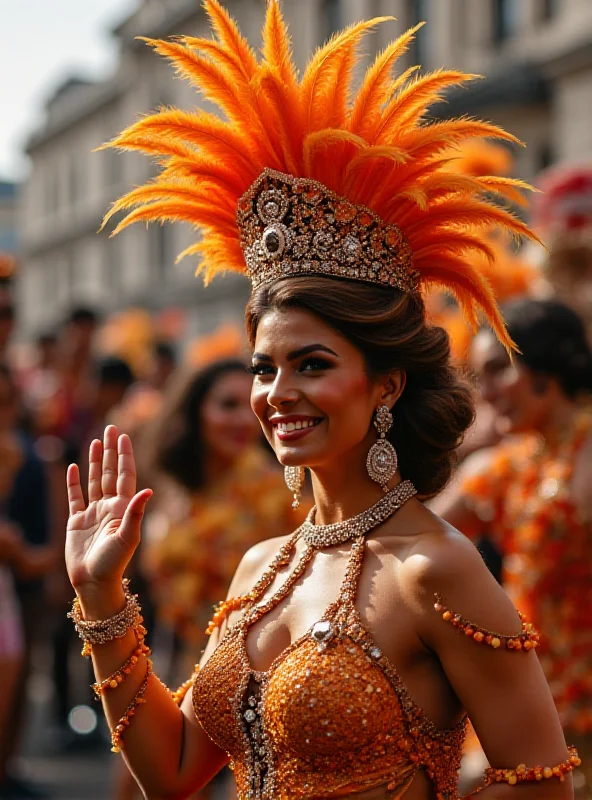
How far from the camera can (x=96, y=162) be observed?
44906mm

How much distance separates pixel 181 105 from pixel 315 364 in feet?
109

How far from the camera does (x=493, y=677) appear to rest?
7.34 feet

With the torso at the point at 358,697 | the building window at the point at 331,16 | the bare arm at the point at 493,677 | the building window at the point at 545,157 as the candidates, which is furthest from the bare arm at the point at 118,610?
the building window at the point at 331,16

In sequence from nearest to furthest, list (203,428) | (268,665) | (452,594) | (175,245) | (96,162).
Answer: (452,594) < (268,665) < (203,428) < (175,245) < (96,162)

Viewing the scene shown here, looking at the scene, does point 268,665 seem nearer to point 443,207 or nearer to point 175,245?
point 443,207

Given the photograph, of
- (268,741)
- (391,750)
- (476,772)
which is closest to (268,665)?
(268,741)

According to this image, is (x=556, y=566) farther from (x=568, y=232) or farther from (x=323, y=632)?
(x=568, y=232)

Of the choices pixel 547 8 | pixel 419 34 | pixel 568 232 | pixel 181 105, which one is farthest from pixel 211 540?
pixel 181 105

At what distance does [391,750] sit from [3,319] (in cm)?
523

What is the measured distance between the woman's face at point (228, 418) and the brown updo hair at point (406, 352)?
2722 millimetres

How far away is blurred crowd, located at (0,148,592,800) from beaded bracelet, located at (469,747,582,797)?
0.89 m

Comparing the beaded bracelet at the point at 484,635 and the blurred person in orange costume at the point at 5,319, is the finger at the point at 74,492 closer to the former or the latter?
the beaded bracelet at the point at 484,635

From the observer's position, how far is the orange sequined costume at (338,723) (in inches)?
89.9

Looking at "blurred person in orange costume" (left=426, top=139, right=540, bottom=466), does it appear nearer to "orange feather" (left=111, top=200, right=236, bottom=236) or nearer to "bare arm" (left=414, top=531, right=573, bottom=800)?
"orange feather" (left=111, top=200, right=236, bottom=236)
